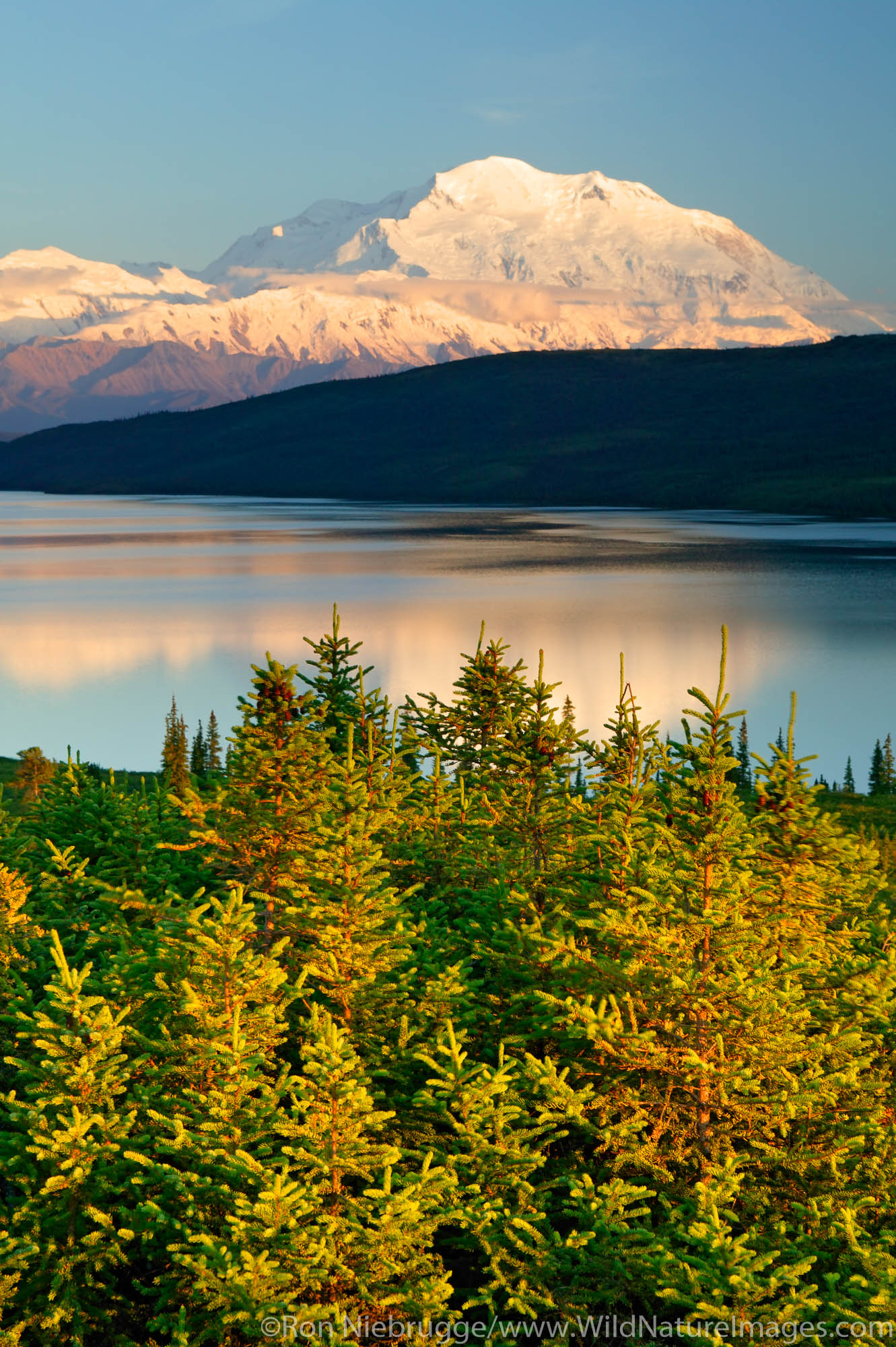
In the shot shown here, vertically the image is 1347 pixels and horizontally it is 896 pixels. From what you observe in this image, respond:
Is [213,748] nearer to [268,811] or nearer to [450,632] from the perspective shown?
[268,811]

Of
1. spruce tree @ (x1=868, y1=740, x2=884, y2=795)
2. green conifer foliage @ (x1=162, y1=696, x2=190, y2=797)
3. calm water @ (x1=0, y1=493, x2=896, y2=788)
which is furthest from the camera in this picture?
calm water @ (x1=0, y1=493, x2=896, y2=788)

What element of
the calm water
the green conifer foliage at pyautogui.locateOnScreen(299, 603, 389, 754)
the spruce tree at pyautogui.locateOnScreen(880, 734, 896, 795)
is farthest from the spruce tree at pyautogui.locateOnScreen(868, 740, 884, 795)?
the green conifer foliage at pyautogui.locateOnScreen(299, 603, 389, 754)

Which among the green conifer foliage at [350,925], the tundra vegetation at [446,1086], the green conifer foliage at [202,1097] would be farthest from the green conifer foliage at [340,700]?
the green conifer foliage at [202,1097]

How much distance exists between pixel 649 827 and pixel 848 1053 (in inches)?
155

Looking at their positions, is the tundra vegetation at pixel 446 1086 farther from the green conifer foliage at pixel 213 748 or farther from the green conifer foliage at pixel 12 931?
the green conifer foliage at pixel 213 748

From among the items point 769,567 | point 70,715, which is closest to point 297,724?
point 70,715

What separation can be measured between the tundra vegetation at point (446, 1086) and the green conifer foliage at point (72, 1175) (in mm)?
50

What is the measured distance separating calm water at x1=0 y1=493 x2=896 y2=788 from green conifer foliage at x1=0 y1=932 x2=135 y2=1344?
223ft

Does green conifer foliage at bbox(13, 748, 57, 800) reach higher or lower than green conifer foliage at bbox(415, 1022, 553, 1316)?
lower

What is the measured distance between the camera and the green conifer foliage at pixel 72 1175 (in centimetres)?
1146

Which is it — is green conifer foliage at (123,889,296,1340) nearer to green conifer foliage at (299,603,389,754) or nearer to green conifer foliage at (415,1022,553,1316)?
green conifer foliage at (415,1022,553,1316)

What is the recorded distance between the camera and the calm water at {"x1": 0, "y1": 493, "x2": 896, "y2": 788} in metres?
92.4

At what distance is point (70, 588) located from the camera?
544 feet

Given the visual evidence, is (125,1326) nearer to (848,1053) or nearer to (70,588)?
(848,1053)
